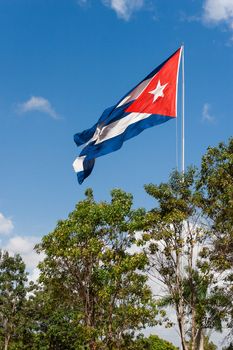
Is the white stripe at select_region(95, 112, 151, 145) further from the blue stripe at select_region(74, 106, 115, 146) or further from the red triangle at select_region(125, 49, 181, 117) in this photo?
the blue stripe at select_region(74, 106, 115, 146)

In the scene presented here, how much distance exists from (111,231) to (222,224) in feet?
20.1

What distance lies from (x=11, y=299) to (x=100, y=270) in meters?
26.9

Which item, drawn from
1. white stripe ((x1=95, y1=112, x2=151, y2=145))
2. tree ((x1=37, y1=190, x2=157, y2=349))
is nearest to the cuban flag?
white stripe ((x1=95, y1=112, x2=151, y2=145))

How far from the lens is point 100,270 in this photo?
26.4 meters

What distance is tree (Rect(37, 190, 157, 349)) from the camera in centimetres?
2620

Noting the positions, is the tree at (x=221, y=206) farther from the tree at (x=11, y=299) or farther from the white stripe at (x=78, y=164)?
the tree at (x=11, y=299)

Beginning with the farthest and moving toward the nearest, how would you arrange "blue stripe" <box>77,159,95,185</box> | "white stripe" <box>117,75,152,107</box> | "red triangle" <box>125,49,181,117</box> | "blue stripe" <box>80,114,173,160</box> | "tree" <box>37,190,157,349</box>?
1. "tree" <box>37,190,157,349</box>
2. "white stripe" <box>117,75,152,107</box>
3. "blue stripe" <box>77,159,95,185</box>
4. "red triangle" <box>125,49,181,117</box>
5. "blue stripe" <box>80,114,173,160</box>

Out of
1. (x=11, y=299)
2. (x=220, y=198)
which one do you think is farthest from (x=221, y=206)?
(x=11, y=299)

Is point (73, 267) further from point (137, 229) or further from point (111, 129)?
point (111, 129)

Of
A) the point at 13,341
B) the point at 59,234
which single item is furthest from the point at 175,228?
the point at 13,341

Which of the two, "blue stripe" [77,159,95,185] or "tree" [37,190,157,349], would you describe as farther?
"tree" [37,190,157,349]

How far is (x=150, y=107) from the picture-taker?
19.8 m

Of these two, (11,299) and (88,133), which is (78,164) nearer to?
(88,133)

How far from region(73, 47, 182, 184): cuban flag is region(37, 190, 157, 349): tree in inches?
237
